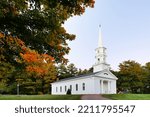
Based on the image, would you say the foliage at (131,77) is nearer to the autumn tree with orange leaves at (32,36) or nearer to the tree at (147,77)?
the tree at (147,77)

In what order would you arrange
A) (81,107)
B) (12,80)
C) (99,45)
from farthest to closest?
(99,45)
(12,80)
(81,107)

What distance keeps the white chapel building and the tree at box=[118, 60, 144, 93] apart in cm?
340

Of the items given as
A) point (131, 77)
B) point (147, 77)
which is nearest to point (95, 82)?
point (131, 77)

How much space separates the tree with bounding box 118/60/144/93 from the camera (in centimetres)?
5481

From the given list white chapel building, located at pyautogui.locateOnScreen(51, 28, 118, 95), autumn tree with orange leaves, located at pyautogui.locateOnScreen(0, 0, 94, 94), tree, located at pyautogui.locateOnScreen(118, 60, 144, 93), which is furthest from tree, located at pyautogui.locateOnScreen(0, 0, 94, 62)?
tree, located at pyautogui.locateOnScreen(118, 60, 144, 93)

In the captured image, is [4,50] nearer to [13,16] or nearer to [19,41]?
[19,41]

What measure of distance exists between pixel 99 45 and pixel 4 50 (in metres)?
48.9

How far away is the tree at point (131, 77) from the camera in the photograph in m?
54.8

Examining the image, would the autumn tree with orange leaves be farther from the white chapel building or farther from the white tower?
the white tower

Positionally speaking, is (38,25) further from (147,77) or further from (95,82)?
(147,77)

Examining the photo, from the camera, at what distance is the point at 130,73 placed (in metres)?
55.8

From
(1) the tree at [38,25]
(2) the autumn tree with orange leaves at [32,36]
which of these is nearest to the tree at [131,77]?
(2) the autumn tree with orange leaves at [32,36]

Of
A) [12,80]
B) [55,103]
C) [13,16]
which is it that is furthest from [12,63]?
[12,80]

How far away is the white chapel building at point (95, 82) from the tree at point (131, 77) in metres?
3.40
